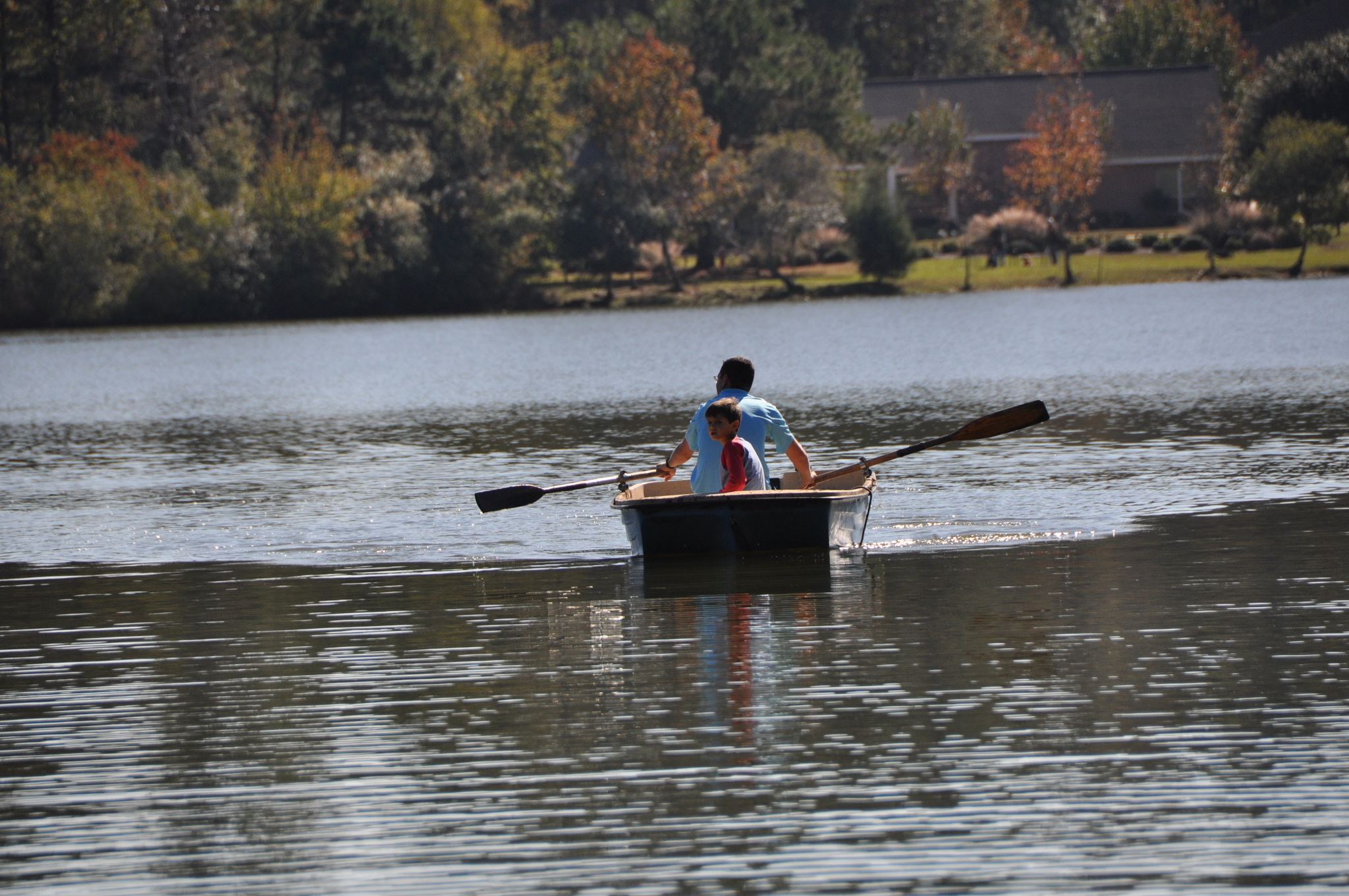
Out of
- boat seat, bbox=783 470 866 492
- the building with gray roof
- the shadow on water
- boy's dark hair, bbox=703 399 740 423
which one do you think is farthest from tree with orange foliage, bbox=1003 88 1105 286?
the shadow on water

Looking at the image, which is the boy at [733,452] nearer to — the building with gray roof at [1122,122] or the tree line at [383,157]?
the tree line at [383,157]

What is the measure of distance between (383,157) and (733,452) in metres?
70.5

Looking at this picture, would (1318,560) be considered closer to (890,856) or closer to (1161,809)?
(1161,809)

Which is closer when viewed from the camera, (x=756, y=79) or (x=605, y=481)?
(x=605, y=481)

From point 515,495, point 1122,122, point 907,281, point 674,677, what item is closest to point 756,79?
point 907,281

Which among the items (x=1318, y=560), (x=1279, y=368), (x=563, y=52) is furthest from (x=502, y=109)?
(x=1318, y=560)

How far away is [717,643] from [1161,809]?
4.47m

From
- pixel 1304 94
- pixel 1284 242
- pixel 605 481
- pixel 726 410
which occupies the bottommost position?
pixel 605 481

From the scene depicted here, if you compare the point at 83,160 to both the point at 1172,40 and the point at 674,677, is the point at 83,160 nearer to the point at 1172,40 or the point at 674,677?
the point at 1172,40

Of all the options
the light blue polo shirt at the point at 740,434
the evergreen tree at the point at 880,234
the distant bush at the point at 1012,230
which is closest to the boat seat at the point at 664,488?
the light blue polo shirt at the point at 740,434

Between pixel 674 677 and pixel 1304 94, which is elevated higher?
pixel 1304 94

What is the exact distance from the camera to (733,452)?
15328 millimetres

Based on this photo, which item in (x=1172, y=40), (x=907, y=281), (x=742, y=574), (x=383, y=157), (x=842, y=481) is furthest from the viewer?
(x=1172, y=40)

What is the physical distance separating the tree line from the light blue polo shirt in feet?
195
